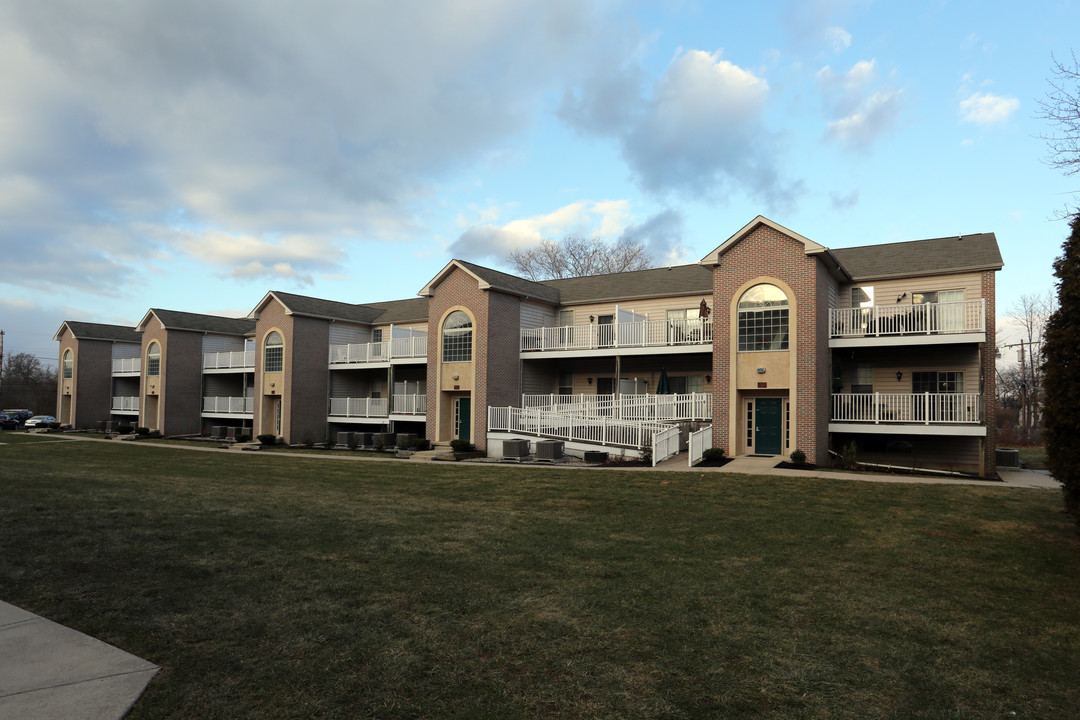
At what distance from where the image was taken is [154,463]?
68.9ft

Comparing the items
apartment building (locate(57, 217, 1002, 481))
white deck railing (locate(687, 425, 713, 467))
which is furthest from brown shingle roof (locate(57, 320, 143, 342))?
white deck railing (locate(687, 425, 713, 467))

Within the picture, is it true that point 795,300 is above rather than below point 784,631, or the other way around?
above

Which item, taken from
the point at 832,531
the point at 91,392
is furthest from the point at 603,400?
the point at 91,392

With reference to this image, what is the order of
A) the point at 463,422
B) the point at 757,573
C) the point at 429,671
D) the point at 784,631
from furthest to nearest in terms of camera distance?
the point at 463,422 → the point at 757,573 → the point at 784,631 → the point at 429,671

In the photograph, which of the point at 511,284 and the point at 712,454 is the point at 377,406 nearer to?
the point at 511,284

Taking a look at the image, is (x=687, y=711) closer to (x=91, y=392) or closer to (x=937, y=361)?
(x=937, y=361)

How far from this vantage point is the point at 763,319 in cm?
2014

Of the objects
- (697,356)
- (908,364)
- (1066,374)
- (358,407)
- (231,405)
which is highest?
(697,356)

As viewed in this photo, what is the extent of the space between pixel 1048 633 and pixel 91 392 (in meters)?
56.2

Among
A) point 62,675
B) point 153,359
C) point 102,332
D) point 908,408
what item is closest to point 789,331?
point 908,408

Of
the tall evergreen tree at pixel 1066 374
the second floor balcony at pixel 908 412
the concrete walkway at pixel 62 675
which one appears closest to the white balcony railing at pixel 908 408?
the second floor balcony at pixel 908 412

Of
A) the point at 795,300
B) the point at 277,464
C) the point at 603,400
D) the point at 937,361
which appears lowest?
the point at 277,464

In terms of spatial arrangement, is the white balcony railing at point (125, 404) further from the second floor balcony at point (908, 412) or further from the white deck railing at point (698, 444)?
the second floor balcony at point (908, 412)

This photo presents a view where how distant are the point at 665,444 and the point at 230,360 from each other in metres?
30.0
